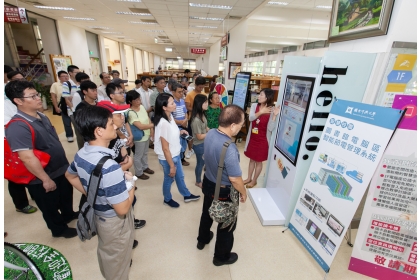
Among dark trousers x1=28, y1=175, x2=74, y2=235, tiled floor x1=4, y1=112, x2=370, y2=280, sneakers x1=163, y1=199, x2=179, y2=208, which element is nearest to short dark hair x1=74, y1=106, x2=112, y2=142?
dark trousers x1=28, y1=175, x2=74, y2=235

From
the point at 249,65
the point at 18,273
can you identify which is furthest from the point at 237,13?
the point at 249,65

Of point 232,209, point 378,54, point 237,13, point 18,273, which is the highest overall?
point 237,13

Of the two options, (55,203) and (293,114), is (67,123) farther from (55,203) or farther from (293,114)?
(293,114)

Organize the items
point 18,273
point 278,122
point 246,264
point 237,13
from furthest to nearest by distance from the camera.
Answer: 1. point 237,13
2. point 278,122
3. point 246,264
4. point 18,273

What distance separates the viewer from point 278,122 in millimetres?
2445

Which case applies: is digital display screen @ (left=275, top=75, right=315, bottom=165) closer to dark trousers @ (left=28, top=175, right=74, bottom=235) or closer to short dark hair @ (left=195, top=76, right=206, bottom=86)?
short dark hair @ (left=195, top=76, right=206, bottom=86)

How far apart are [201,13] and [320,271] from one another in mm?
7234

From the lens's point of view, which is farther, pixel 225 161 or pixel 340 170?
pixel 340 170

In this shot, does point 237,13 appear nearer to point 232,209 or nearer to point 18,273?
point 232,209

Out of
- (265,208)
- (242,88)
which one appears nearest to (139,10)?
(242,88)

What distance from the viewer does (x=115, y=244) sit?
1351 millimetres

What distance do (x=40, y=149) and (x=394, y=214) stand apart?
116 inches

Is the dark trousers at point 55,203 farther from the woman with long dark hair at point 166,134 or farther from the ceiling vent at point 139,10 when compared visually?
the ceiling vent at point 139,10

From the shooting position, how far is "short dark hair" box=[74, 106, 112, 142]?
1156mm
